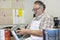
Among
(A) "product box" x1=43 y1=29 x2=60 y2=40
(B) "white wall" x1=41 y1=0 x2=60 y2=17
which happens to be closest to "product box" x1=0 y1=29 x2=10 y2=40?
(A) "product box" x1=43 y1=29 x2=60 y2=40

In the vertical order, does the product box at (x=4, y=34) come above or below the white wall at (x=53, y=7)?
below

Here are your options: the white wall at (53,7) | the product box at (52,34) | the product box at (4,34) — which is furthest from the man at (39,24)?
the white wall at (53,7)

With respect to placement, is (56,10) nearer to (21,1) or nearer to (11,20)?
(21,1)

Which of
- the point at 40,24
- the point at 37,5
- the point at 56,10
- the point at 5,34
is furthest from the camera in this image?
the point at 56,10

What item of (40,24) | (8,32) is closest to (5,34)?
(8,32)

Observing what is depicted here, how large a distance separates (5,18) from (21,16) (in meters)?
0.32

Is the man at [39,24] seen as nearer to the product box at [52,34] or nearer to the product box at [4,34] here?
the product box at [4,34]

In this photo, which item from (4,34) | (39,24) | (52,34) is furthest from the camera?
(39,24)

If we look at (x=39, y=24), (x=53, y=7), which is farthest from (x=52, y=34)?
(x=53, y=7)

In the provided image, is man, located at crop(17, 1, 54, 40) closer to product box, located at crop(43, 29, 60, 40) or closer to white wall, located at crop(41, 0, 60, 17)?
product box, located at crop(43, 29, 60, 40)

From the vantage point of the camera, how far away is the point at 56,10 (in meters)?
3.01

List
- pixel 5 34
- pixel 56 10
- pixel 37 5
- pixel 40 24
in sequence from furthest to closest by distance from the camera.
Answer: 1. pixel 56 10
2. pixel 37 5
3. pixel 40 24
4. pixel 5 34

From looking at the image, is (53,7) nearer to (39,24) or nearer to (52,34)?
(39,24)

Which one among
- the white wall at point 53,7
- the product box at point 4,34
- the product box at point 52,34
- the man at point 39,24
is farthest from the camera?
the white wall at point 53,7
